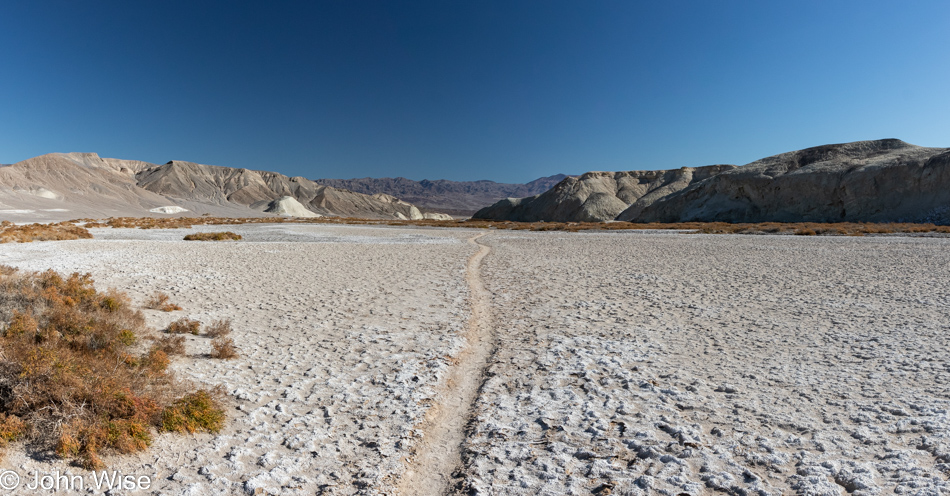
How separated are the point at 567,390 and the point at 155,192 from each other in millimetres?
133231

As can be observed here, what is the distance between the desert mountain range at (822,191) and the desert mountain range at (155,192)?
7242 cm

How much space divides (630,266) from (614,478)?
1083cm

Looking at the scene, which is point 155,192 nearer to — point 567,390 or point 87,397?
point 87,397

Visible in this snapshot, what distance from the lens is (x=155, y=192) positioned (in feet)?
373

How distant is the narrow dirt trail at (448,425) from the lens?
309 centimetres

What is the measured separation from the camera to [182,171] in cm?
12756

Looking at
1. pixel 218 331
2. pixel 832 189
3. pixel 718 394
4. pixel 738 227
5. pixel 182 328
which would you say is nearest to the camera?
pixel 718 394

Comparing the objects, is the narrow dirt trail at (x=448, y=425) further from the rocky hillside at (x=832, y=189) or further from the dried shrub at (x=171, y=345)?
the rocky hillside at (x=832, y=189)

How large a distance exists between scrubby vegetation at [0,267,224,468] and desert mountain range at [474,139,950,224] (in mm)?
52277

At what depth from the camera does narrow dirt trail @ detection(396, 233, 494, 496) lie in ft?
10.2

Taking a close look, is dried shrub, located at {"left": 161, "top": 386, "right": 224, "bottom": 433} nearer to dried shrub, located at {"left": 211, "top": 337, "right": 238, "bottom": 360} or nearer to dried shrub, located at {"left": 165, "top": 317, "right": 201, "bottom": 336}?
dried shrub, located at {"left": 211, "top": 337, "right": 238, "bottom": 360}

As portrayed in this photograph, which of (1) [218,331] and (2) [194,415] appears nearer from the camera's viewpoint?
(2) [194,415]

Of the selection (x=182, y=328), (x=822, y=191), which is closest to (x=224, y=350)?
(x=182, y=328)

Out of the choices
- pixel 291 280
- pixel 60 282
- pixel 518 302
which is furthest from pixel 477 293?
pixel 60 282
